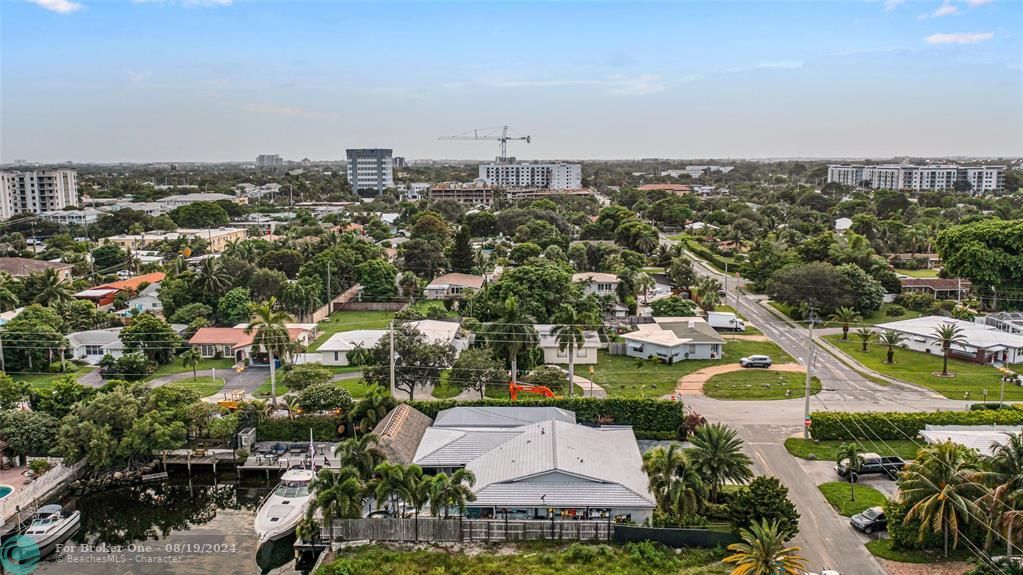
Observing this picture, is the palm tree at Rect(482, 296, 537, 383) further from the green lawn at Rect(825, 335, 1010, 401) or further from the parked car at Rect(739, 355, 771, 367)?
the green lawn at Rect(825, 335, 1010, 401)

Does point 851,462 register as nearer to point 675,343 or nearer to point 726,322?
point 675,343

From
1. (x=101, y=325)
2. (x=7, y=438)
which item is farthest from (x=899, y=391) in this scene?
(x=101, y=325)

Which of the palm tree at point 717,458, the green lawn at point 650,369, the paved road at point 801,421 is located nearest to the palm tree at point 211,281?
the green lawn at point 650,369

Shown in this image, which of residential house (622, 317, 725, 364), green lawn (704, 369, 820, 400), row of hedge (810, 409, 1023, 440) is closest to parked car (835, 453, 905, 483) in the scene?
row of hedge (810, 409, 1023, 440)

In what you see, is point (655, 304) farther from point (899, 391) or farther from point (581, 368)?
point (899, 391)

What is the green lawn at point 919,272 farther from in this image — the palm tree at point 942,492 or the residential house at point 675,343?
the palm tree at point 942,492
